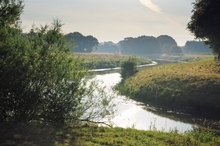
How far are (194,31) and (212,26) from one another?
4503mm

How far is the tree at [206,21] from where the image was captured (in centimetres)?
3822

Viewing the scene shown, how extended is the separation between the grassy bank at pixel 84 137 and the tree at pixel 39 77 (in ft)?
3.24

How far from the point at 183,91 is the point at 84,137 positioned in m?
27.7

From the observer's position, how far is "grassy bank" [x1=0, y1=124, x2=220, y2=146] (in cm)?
1512

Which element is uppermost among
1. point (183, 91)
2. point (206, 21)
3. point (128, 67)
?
point (206, 21)

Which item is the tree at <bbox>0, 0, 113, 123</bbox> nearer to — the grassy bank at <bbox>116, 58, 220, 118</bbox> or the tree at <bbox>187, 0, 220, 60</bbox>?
the grassy bank at <bbox>116, 58, 220, 118</bbox>

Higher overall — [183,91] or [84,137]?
[84,137]

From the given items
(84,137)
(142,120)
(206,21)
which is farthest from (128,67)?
(84,137)

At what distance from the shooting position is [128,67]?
65.3 meters

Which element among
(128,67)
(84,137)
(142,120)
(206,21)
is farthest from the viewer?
(128,67)

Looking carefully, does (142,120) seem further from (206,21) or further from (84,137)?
(206,21)

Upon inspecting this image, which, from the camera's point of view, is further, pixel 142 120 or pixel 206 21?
pixel 206 21

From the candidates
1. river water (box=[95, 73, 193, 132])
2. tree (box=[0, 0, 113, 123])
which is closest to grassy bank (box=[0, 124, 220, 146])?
tree (box=[0, 0, 113, 123])

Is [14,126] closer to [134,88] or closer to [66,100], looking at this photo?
[66,100]
